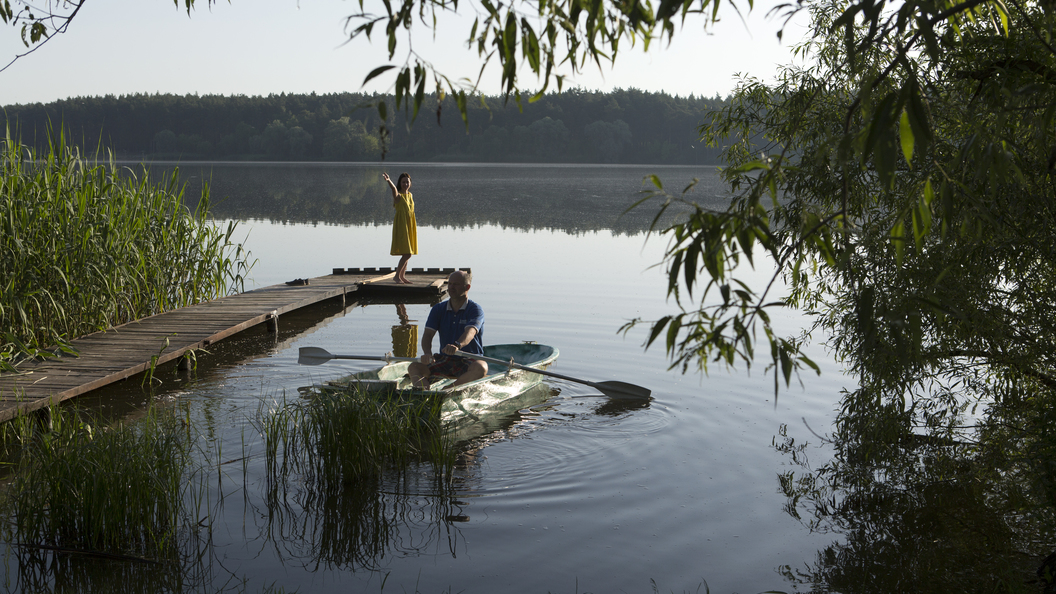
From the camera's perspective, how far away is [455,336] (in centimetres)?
788

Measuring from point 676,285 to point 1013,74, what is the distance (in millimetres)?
3163

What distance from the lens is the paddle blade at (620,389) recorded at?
8086 millimetres

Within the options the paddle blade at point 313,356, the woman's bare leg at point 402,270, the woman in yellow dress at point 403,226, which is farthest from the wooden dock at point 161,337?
the paddle blade at point 313,356

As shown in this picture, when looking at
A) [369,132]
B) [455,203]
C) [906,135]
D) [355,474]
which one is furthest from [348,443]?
[369,132]

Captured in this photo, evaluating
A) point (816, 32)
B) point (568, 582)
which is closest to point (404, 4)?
point (568, 582)

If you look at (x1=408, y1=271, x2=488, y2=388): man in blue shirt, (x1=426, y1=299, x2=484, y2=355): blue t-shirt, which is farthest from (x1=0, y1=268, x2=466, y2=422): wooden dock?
(x1=426, y1=299, x2=484, y2=355): blue t-shirt

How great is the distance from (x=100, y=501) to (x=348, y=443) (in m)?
1.62

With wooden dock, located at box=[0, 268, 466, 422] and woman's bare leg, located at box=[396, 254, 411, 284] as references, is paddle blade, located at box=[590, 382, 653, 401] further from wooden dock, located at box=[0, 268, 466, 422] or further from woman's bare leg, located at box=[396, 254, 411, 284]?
woman's bare leg, located at box=[396, 254, 411, 284]

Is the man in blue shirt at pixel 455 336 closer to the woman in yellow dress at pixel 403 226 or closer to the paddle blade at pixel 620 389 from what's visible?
the paddle blade at pixel 620 389

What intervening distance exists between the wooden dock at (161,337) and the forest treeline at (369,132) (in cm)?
7638

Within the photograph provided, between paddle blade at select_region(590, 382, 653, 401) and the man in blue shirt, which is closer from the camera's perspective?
the man in blue shirt

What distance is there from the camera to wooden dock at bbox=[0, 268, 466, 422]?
22.6 ft

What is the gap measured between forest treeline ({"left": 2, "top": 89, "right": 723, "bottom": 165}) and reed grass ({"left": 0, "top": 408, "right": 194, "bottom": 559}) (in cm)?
8690

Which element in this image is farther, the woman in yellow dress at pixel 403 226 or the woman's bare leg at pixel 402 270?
the woman's bare leg at pixel 402 270
